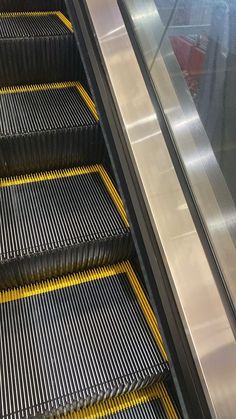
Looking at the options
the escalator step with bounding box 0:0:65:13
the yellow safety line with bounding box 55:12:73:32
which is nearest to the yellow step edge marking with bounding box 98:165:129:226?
the yellow safety line with bounding box 55:12:73:32

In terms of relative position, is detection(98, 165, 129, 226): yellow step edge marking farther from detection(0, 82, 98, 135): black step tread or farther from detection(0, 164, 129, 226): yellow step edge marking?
detection(0, 82, 98, 135): black step tread

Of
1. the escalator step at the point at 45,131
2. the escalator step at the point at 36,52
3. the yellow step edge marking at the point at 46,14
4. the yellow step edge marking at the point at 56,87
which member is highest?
the yellow step edge marking at the point at 46,14

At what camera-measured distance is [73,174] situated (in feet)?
6.01

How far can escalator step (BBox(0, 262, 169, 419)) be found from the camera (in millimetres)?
1269

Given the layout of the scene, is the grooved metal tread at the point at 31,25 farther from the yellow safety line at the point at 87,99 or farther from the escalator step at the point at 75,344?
the escalator step at the point at 75,344

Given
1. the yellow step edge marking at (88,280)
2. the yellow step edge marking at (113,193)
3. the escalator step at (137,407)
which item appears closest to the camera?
the escalator step at (137,407)

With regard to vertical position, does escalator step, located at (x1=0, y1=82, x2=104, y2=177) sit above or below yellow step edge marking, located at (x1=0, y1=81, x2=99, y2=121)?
below

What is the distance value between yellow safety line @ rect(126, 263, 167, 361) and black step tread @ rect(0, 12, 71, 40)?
124 centimetres

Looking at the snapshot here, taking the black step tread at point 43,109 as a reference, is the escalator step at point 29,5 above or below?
above

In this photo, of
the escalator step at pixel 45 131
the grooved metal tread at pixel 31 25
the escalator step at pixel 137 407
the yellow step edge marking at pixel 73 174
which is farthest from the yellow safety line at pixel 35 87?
the escalator step at pixel 137 407

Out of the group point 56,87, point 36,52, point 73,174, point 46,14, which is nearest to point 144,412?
point 73,174

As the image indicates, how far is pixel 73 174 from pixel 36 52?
25.3 inches

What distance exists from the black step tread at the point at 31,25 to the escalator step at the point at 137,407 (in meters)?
1.68

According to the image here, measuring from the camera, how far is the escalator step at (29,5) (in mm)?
2104
